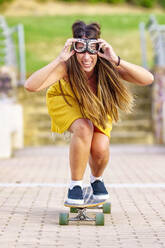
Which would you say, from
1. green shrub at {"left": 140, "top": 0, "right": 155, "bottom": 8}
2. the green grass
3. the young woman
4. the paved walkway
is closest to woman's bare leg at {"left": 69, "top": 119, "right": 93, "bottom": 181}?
the young woman

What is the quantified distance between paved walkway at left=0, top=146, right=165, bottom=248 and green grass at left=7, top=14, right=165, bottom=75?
1246cm

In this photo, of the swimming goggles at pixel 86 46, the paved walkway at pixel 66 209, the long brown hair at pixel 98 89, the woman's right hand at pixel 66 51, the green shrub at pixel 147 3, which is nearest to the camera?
the paved walkway at pixel 66 209

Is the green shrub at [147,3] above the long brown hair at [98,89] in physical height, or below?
above

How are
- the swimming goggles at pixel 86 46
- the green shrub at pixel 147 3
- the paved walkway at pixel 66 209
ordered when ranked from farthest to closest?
1. the green shrub at pixel 147 3
2. the swimming goggles at pixel 86 46
3. the paved walkway at pixel 66 209

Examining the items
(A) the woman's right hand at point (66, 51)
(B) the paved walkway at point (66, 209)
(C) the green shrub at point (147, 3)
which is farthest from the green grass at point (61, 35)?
(A) the woman's right hand at point (66, 51)

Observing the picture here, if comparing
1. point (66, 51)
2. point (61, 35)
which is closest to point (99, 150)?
point (66, 51)

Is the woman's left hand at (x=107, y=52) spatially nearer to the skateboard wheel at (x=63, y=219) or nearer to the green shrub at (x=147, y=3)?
the skateboard wheel at (x=63, y=219)

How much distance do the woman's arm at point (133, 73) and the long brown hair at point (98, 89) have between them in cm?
7

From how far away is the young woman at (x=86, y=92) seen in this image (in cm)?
521

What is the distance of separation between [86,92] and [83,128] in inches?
11.5

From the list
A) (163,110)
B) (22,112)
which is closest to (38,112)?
(22,112)

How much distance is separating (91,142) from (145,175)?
3873 millimetres

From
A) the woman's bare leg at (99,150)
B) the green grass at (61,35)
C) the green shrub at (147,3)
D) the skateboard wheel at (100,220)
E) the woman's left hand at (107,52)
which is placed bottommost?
the skateboard wheel at (100,220)

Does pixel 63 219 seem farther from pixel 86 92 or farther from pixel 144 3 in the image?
pixel 144 3
